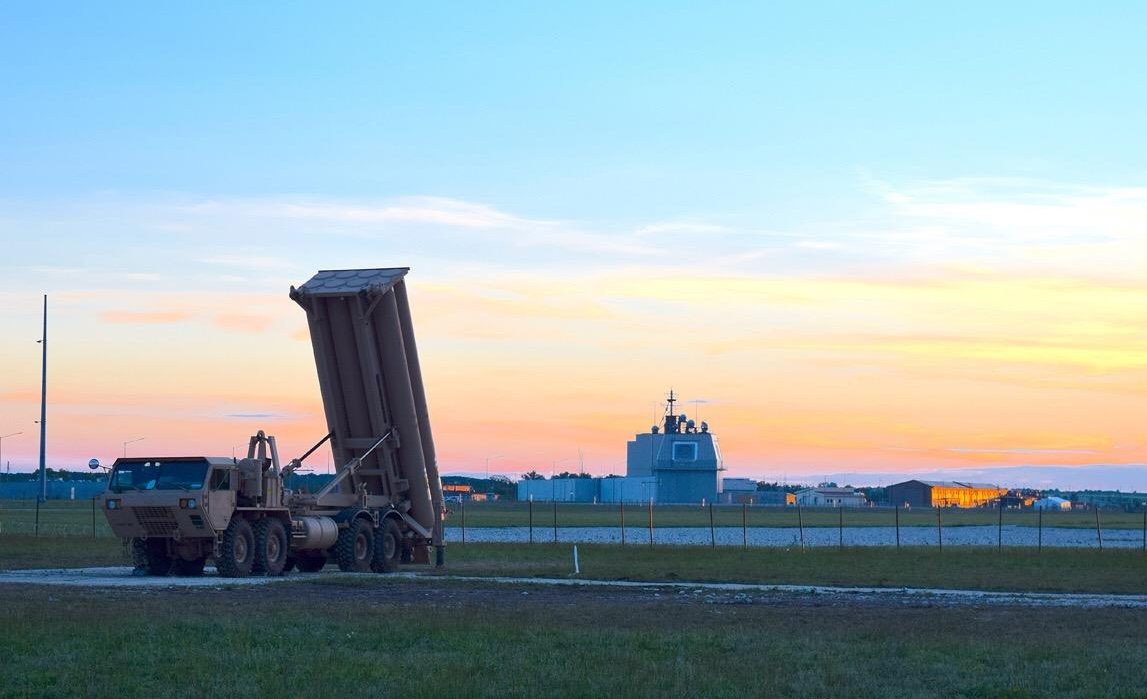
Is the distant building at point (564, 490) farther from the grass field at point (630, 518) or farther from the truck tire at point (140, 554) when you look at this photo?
the truck tire at point (140, 554)

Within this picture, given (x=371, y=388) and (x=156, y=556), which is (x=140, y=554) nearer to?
(x=156, y=556)

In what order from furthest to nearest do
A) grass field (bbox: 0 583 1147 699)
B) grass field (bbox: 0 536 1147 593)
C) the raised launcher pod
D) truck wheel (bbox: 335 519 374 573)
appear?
the raised launcher pod, truck wheel (bbox: 335 519 374 573), grass field (bbox: 0 536 1147 593), grass field (bbox: 0 583 1147 699)

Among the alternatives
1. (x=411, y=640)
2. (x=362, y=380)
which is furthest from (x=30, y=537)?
(x=411, y=640)

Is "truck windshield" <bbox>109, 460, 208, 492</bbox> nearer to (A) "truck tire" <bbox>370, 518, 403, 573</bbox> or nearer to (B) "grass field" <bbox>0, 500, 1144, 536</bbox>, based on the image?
(A) "truck tire" <bbox>370, 518, 403, 573</bbox>

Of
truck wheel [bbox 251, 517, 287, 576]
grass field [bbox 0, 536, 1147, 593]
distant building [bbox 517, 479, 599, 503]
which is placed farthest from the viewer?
distant building [bbox 517, 479, 599, 503]

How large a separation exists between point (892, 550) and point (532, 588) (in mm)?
23492

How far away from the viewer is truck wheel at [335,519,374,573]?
3516 cm

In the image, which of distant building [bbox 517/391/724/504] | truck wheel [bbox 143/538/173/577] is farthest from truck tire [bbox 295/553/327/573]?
distant building [bbox 517/391/724/504]

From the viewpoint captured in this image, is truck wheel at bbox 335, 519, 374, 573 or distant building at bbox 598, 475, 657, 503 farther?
distant building at bbox 598, 475, 657, 503

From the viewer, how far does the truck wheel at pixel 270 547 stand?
33094mm

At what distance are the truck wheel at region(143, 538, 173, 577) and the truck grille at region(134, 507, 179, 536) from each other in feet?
2.79

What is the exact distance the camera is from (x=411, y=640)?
18.3 meters

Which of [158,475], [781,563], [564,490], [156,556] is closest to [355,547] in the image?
[156,556]

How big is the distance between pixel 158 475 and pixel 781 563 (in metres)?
17.4
